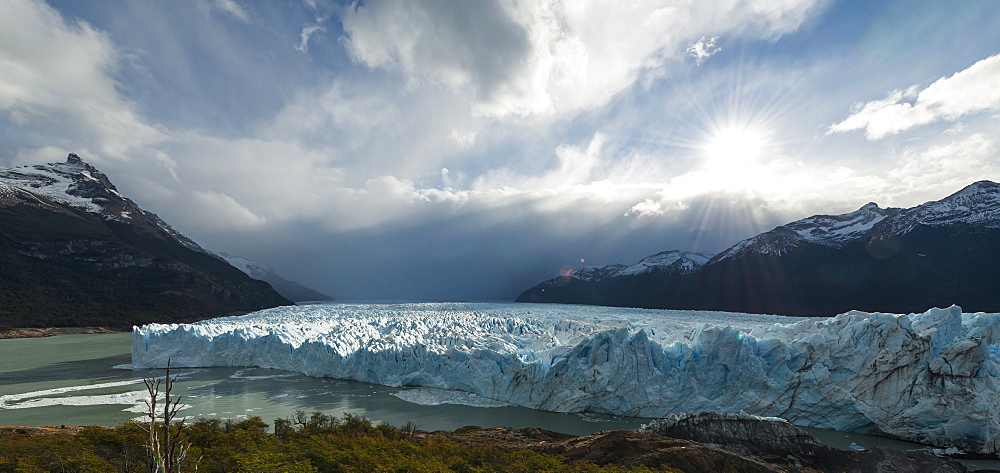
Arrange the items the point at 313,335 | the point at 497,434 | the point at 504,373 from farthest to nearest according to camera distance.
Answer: the point at 313,335 < the point at 504,373 < the point at 497,434

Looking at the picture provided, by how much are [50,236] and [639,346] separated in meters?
90.7

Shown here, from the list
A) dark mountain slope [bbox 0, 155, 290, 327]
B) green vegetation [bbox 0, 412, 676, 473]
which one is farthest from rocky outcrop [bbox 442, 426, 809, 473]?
dark mountain slope [bbox 0, 155, 290, 327]

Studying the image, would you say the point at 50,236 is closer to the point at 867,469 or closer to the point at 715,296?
the point at 867,469

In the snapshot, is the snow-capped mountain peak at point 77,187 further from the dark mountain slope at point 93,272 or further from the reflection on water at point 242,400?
the reflection on water at point 242,400

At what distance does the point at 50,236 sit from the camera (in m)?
64.9

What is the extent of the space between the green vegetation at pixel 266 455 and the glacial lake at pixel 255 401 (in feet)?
17.5

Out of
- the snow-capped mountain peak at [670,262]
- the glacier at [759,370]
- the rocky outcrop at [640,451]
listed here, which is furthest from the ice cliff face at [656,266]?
the rocky outcrop at [640,451]

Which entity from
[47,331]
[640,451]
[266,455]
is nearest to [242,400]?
[266,455]

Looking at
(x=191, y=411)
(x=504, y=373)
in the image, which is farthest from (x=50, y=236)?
(x=504, y=373)

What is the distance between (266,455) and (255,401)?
40.0 feet

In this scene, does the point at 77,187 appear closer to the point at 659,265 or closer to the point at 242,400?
the point at 242,400

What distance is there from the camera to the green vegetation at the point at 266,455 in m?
8.78

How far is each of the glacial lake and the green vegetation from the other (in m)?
5.33

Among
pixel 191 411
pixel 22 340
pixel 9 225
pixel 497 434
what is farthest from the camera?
pixel 9 225
